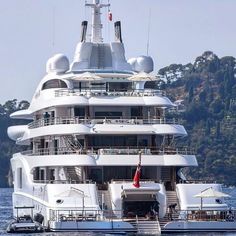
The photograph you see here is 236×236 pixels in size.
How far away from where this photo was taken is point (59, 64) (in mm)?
89938

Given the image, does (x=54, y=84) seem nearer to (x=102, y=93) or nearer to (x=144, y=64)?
(x=102, y=93)

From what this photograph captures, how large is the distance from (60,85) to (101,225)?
16165mm

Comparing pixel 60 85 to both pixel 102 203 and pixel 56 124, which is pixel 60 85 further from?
pixel 102 203

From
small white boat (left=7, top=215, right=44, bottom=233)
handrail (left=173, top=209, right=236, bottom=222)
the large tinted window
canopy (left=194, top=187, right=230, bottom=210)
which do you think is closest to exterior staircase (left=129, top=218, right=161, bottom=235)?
handrail (left=173, top=209, right=236, bottom=222)

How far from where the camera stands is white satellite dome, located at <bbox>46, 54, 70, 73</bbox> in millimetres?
89750

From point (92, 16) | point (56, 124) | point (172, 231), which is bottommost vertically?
point (172, 231)

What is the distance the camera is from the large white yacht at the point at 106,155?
248ft

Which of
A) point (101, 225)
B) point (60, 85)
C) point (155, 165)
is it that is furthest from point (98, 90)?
point (101, 225)

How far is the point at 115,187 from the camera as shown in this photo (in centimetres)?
7719

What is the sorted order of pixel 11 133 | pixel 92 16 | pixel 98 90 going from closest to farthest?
pixel 98 90 < pixel 92 16 < pixel 11 133

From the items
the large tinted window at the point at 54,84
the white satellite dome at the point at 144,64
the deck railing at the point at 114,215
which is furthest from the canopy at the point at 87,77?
the deck railing at the point at 114,215

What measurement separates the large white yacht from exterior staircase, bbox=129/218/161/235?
0.05 metres

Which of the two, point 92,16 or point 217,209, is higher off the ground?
point 92,16

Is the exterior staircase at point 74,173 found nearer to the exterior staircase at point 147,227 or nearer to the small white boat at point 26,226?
the small white boat at point 26,226
